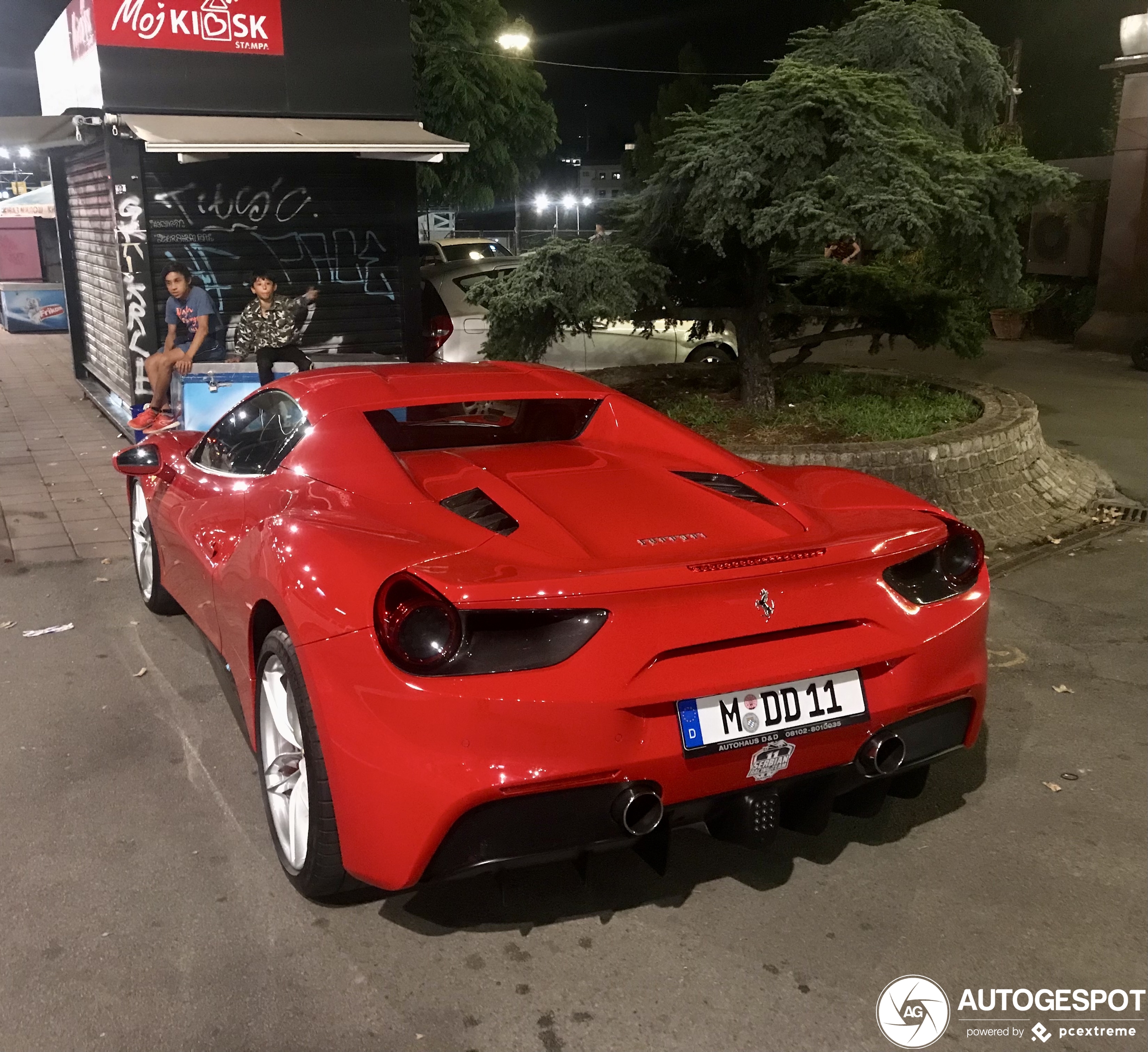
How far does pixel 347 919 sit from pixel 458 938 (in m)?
0.32

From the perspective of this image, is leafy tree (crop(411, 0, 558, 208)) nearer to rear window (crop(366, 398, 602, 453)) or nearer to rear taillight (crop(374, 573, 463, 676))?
rear window (crop(366, 398, 602, 453))

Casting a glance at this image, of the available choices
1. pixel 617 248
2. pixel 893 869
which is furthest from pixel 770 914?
pixel 617 248

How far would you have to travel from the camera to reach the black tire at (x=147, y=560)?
5.26 metres

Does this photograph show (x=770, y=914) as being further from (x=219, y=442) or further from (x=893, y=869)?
(x=219, y=442)

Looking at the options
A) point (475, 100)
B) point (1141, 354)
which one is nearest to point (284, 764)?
point (1141, 354)

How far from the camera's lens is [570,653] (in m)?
2.60

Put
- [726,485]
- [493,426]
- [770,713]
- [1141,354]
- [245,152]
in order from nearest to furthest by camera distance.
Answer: [770,713] < [726,485] < [493,426] < [245,152] < [1141,354]

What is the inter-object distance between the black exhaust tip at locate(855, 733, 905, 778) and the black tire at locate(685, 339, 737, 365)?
7.82 metres

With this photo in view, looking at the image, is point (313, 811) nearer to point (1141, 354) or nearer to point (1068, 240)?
point (1141, 354)

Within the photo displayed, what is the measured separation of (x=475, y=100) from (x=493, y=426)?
2256 cm

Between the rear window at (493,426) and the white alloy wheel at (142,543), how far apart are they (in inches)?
71.4

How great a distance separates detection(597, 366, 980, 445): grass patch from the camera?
752cm

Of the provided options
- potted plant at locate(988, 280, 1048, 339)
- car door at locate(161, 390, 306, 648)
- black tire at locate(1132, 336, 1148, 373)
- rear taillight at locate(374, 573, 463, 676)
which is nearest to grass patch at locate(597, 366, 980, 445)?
car door at locate(161, 390, 306, 648)

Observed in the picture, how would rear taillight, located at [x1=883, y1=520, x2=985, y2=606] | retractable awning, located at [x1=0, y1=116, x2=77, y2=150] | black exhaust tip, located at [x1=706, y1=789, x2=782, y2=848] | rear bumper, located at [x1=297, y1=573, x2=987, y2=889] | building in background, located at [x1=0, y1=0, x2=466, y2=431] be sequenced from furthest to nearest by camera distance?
retractable awning, located at [x1=0, y1=116, x2=77, y2=150] < building in background, located at [x1=0, y1=0, x2=466, y2=431] < rear taillight, located at [x1=883, y1=520, x2=985, y2=606] < black exhaust tip, located at [x1=706, y1=789, x2=782, y2=848] < rear bumper, located at [x1=297, y1=573, x2=987, y2=889]
